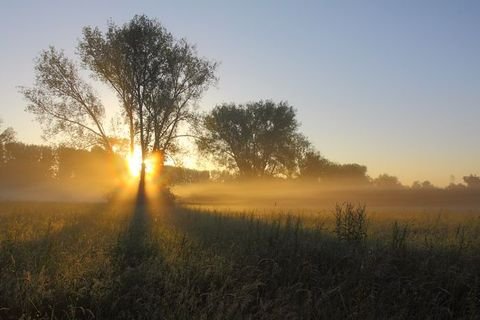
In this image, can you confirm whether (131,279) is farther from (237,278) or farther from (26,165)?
(26,165)

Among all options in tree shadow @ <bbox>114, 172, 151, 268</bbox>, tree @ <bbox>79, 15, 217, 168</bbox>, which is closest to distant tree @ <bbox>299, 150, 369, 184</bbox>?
tree @ <bbox>79, 15, 217, 168</bbox>

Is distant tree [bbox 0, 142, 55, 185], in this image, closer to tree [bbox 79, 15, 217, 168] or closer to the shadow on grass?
tree [bbox 79, 15, 217, 168]

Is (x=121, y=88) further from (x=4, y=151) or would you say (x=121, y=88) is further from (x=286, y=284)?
(x=4, y=151)

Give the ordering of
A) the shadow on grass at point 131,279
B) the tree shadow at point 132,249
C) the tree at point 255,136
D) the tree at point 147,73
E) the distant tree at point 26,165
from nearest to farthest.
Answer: the shadow on grass at point 131,279 < the tree shadow at point 132,249 < the tree at point 147,73 < the tree at point 255,136 < the distant tree at point 26,165

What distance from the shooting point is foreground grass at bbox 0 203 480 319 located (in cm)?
757

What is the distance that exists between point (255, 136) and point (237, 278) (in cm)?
6447

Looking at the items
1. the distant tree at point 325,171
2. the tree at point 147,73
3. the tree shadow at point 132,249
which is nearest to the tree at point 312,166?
the distant tree at point 325,171

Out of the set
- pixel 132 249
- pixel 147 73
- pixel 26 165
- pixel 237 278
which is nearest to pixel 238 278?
pixel 237 278

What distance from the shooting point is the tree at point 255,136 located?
240ft

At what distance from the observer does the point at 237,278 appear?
921 cm

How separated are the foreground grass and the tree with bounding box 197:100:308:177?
60.6 metres

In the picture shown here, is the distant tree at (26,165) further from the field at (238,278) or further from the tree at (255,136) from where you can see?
the field at (238,278)

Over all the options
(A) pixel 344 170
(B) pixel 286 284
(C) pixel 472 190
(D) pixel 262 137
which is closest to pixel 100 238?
(B) pixel 286 284

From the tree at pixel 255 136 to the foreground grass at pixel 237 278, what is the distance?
60.6 meters
